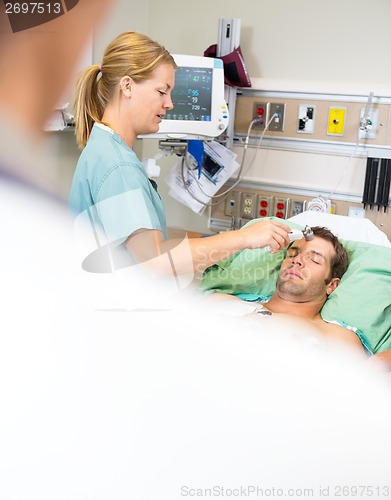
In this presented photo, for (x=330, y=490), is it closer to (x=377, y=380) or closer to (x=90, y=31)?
(x=377, y=380)

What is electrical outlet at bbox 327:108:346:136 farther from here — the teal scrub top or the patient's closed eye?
the teal scrub top

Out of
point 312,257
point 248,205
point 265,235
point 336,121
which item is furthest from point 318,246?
point 248,205

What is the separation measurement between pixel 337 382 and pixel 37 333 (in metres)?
0.27

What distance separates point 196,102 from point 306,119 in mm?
460

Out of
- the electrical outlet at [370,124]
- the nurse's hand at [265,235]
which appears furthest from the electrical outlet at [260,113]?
the nurse's hand at [265,235]

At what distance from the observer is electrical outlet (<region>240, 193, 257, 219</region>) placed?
2.74m

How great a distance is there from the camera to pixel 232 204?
2.79 meters

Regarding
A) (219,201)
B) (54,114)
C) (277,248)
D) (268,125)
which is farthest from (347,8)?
(277,248)

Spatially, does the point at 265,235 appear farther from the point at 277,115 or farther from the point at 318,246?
the point at 277,115

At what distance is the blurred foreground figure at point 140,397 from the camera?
0.47 metres


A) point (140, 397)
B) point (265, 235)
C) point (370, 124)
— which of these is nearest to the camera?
point (140, 397)

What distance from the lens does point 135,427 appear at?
514mm

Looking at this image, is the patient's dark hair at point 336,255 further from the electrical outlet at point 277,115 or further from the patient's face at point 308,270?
the electrical outlet at point 277,115

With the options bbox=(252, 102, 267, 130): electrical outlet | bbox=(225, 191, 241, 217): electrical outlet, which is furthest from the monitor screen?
bbox=(225, 191, 241, 217): electrical outlet
